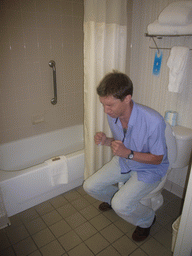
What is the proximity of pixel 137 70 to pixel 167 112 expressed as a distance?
1.89 ft

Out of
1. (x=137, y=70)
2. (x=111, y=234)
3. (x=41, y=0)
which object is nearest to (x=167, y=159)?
(x=111, y=234)

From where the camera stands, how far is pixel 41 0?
2.02 meters

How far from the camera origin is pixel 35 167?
1714mm

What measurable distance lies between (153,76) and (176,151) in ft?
2.53

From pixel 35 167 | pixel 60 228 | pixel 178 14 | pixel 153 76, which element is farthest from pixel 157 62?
pixel 60 228

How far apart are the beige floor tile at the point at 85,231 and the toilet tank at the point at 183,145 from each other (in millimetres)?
846

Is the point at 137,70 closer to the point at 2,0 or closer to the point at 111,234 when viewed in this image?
the point at 2,0

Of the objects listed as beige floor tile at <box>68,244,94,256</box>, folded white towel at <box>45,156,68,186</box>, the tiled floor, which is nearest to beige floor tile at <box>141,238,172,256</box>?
the tiled floor

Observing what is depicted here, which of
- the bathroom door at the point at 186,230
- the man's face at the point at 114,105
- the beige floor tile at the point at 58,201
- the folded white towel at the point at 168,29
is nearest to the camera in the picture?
the bathroom door at the point at 186,230

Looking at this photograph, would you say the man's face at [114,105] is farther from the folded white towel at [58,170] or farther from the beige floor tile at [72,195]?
the beige floor tile at [72,195]

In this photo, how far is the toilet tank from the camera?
1.63m

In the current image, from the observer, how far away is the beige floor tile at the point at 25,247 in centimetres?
A: 147

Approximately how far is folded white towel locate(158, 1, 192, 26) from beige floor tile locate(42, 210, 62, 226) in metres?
1.76

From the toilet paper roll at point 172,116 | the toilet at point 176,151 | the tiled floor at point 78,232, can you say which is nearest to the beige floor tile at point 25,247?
the tiled floor at point 78,232
